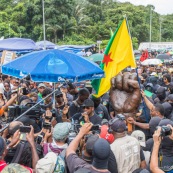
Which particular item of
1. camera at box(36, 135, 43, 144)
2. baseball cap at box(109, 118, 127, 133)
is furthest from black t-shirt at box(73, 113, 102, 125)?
baseball cap at box(109, 118, 127, 133)

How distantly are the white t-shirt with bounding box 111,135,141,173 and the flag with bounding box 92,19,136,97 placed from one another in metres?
2.71

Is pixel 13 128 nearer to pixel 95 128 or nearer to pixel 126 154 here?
pixel 95 128

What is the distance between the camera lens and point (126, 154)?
404 centimetres

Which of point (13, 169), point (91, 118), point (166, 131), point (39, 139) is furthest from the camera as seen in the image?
point (91, 118)

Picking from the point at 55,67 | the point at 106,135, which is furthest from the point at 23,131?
the point at 55,67

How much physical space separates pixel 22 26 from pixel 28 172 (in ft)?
125

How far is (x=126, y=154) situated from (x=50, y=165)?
3.09 feet

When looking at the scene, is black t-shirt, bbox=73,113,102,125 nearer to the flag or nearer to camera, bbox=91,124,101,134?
the flag

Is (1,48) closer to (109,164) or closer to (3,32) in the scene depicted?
(109,164)

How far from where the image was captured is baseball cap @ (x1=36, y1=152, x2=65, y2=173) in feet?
11.4

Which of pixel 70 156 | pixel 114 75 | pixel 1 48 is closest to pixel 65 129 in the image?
pixel 70 156

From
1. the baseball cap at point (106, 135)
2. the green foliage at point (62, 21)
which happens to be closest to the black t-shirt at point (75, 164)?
the baseball cap at point (106, 135)

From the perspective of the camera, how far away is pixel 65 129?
13.5 ft

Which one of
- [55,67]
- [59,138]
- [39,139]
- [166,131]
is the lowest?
[39,139]
